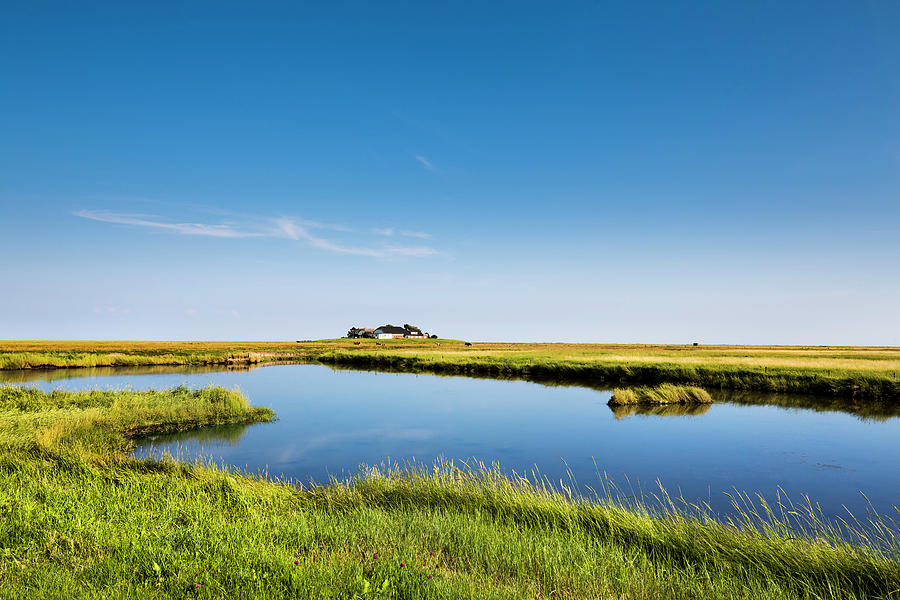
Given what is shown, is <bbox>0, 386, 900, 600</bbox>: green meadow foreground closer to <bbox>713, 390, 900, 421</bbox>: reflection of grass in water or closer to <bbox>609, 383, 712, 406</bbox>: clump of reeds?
<bbox>609, 383, 712, 406</bbox>: clump of reeds

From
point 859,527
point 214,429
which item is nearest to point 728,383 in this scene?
point 859,527

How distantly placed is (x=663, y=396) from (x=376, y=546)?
2671 cm

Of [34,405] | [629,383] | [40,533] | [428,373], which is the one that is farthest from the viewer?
[428,373]

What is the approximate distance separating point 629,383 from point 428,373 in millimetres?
21517

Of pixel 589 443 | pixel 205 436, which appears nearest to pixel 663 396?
pixel 589 443

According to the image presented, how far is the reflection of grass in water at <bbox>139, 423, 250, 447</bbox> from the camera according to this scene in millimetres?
18872

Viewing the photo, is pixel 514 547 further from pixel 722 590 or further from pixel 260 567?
pixel 260 567

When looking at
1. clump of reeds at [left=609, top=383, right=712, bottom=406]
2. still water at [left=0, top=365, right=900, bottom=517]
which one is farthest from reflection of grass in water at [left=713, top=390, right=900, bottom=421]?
clump of reeds at [left=609, top=383, right=712, bottom=406]

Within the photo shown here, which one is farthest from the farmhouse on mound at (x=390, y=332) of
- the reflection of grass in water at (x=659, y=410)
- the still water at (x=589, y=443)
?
the reflection of grass in water at (x=659, y=410)

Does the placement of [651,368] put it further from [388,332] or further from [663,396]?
[388,332]

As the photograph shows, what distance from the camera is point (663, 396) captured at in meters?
29.5

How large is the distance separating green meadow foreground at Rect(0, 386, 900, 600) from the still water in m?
4.38

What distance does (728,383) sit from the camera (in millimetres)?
35438

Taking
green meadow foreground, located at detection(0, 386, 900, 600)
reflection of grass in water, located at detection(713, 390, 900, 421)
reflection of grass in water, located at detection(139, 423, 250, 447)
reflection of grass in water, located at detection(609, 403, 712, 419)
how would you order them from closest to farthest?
green meadow foreground, located at detection(0, 386, 900, 600), reflection of grass in water, located at detection(139, 423, 250, 447), reflection of grass in water, located at detection(713, 390, 900, 421), reflection of grass in water, located at detection(609, 403, 712, 419)
